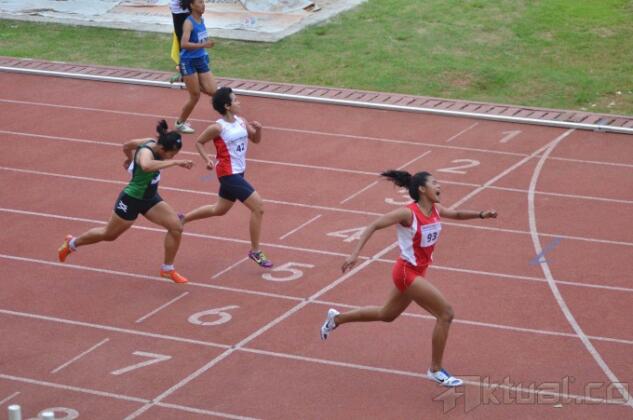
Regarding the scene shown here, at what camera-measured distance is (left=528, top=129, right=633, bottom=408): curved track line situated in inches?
375

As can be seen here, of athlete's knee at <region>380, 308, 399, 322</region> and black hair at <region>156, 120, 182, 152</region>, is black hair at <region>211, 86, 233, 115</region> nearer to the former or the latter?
black hair at <region>156, 120, 182, 152</region>

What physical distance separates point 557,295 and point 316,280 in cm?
233

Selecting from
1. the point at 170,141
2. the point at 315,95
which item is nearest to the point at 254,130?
the point at 170,141

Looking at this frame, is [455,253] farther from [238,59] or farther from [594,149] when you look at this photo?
[238,59]

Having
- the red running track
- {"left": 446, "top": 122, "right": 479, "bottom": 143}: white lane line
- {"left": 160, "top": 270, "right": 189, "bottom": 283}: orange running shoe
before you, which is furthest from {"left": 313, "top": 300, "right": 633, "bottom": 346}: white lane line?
{"left": 446, "top": 122, "right": 479, "bottom": 143}: white lane line

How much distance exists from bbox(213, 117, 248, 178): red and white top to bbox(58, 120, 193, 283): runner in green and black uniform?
1.88ft

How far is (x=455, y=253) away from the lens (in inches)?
488

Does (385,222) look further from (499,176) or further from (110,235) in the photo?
(499,176)

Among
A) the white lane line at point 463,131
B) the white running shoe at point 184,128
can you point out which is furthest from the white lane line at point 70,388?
the white lane line at point 463,131

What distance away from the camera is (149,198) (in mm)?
11336

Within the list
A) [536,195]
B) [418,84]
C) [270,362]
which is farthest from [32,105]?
[270,362]

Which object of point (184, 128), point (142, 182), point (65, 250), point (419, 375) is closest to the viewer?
point (419, 375)

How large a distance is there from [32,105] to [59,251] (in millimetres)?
6588

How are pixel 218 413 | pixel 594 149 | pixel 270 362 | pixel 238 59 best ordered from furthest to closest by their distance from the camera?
pixel 238 59, pixel 594 149, pixel 270 362, pixel 218 413
